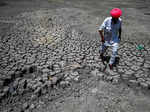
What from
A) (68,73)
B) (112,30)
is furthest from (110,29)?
(68,73)

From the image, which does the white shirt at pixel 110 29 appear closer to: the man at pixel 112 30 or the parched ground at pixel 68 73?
the man at pixel 112 30

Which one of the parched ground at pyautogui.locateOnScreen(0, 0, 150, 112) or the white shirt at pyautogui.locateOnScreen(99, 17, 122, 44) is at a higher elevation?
the white shirt at pyautogui.locateOnScreen(99, 17, 122, 44)

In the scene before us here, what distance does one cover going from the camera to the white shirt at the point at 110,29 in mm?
3530

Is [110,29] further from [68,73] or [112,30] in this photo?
[68,73]

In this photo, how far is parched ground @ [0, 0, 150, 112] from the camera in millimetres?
2879

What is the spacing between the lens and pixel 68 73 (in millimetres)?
3652

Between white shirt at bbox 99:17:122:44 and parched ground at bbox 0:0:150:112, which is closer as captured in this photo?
parched ground at bbox 0:0:150:112

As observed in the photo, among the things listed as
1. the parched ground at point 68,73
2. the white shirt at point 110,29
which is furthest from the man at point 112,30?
the parched ground at point 68,73

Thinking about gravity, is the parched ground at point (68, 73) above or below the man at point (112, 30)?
below

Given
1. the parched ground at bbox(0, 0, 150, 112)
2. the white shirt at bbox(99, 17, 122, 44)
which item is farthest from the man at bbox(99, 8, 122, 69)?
the parched ground at bbox(0, 0, 150, 112)

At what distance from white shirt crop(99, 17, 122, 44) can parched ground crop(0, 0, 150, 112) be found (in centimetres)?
77

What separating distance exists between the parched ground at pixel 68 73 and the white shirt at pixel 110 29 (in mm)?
767

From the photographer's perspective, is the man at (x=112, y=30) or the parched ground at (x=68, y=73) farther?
the man at (x=112, y=30)

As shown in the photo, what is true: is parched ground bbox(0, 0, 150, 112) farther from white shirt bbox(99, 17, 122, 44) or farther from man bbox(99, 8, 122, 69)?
white shirt bbox(99, 17, 122, 44)
